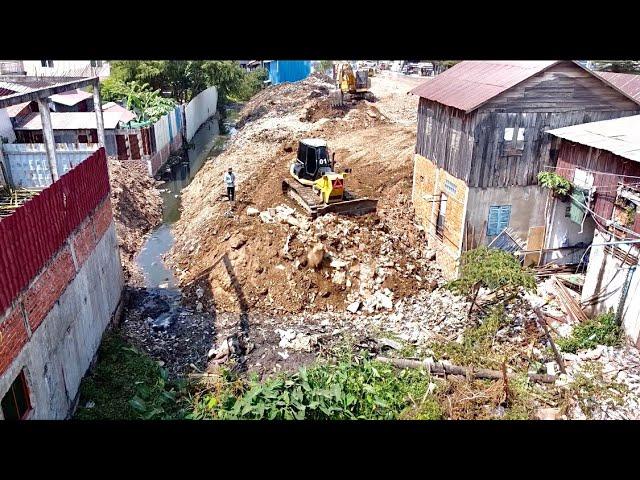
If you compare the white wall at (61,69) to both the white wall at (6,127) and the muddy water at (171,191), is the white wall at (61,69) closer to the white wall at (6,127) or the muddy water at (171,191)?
the muddy water at (171,191)

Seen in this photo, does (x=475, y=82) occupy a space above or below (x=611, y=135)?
above

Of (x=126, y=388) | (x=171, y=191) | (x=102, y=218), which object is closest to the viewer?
(x=126, y=388)

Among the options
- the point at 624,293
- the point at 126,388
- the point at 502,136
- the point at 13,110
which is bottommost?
the point at 126,388

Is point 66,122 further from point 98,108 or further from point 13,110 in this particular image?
point 98,108

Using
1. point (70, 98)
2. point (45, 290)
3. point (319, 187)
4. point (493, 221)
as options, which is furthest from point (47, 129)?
point (70, 98)

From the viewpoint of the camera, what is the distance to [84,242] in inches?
425

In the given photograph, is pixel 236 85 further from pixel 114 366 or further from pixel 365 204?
pixel 114 366

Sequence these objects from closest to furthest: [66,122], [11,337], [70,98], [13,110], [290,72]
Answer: [11,337] < [13,110] < [66,122] < [70,98] < [290,72]

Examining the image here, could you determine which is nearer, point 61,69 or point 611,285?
point 611,285

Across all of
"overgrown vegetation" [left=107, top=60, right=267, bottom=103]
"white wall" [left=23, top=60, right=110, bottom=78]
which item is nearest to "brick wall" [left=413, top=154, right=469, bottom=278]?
"overgrown vegetation" [left=107, top=60, right=267, bottom=103]

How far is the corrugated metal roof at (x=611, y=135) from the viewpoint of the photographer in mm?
11953

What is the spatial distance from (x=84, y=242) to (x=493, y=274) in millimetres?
9280

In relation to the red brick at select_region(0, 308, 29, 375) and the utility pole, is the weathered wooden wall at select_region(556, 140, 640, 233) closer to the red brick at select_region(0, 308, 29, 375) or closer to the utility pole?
the utility pole

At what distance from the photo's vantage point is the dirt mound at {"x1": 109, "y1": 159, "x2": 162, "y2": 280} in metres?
18.4
